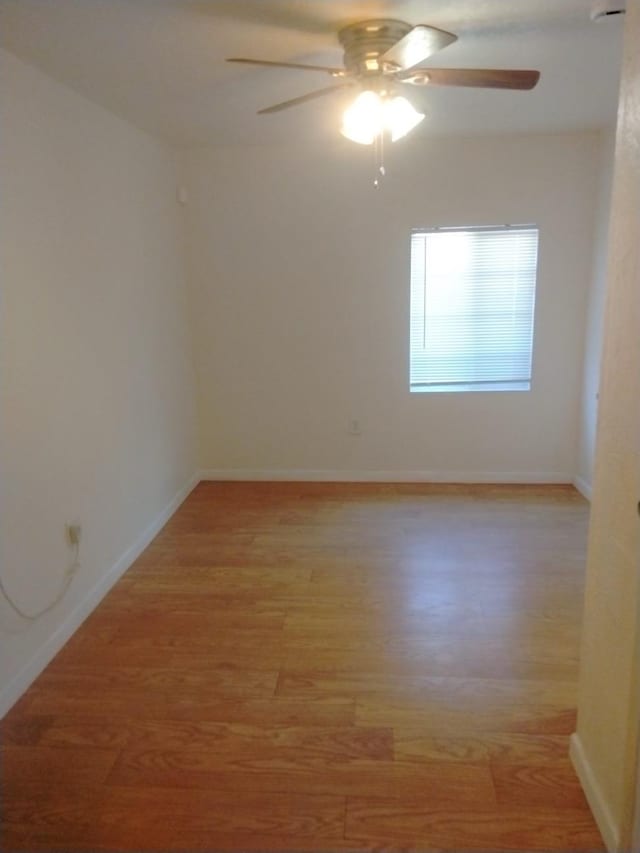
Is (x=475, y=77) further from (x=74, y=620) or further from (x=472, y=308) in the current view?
(x=74, y=620)

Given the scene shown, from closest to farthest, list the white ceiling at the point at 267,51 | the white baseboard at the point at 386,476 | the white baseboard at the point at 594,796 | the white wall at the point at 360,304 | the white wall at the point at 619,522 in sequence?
the white wall at the point at 619,522, the white baseboard at the point at 594,796, the white ceiling at the point at 267,51, the white wall at the point at 360,304, the white baseboard at the point at 386,476

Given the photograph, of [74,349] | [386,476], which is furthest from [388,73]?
[386,476]

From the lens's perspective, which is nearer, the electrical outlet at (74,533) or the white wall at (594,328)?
the electrical outlet at (74,533)

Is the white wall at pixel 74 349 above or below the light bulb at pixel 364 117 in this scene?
below

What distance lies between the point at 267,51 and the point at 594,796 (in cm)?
280

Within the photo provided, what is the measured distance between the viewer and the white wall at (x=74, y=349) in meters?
2.24

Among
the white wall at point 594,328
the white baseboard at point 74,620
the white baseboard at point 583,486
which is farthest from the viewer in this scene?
the white baseboard at point 583,486

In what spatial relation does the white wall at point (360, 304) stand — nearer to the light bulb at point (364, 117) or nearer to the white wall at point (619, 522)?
the light bulb at point (364, 117)

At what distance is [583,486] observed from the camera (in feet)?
13.7

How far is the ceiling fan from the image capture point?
200 centimetres

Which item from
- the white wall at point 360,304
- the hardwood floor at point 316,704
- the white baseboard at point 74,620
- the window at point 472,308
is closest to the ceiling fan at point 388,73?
the white wall at point 360,304

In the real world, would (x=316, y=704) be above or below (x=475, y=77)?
below

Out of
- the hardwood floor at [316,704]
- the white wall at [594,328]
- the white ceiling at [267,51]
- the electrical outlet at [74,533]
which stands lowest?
the hardwood floor at [316,704]

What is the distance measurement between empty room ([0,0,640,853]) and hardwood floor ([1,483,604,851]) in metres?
0.01
